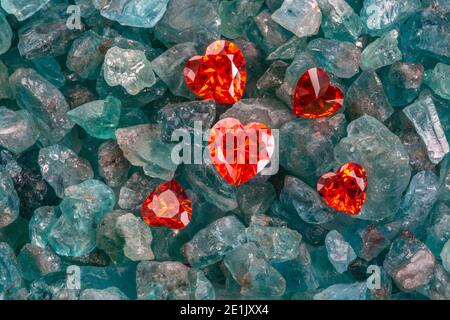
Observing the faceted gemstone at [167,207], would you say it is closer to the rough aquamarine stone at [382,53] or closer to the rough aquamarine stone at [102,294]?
the rough aquamarine stone at [102,294]

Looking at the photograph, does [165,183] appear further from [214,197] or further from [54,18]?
[54,18]

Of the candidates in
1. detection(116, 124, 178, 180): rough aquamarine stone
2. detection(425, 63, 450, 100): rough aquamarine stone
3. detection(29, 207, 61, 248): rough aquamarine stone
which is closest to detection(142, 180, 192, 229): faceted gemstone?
detection(116, 124, 178, 180): rough aquamarine stone

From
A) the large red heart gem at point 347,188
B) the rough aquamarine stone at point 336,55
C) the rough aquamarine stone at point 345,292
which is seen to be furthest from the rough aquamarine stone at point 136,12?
Answer: the rough aquamarine stone at point 345,292

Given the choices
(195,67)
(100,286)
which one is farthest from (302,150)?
(100,286)

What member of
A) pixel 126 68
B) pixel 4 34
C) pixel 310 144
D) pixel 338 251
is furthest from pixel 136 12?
pixel 338 251

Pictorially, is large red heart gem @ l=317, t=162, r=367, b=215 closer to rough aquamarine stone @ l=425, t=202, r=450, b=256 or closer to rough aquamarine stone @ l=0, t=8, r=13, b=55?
rough aquamarine stone @ l=425, t=202, r=450, b=256

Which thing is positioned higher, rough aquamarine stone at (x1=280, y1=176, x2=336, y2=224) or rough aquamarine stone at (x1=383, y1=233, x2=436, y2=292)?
rough aquamarine stone at (x1=280, y1=176, x2=336, y2=224)
